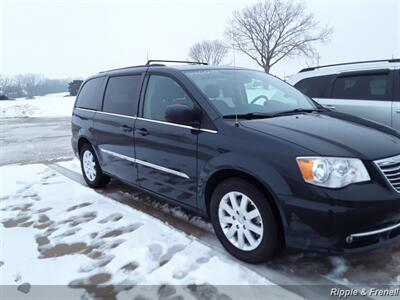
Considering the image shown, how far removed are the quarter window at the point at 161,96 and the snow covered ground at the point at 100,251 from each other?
1.24 meters

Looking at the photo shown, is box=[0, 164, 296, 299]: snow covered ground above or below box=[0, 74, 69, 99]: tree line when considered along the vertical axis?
below

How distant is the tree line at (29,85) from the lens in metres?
74.5

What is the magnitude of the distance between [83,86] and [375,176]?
4746 millimetres

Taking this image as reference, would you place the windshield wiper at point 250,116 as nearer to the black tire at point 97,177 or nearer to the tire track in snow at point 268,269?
the tire track in snow at point 268,269

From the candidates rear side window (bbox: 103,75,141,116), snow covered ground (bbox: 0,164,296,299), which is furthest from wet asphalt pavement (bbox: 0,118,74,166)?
rear side window (bbox: 103,75,141,116)

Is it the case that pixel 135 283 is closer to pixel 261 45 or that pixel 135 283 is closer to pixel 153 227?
pixel 153 227

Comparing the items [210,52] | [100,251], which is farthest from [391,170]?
[210,52]

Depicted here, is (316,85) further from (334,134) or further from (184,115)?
(184,115)

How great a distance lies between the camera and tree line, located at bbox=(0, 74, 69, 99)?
7450 centimetres

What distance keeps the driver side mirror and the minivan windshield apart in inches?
8.6

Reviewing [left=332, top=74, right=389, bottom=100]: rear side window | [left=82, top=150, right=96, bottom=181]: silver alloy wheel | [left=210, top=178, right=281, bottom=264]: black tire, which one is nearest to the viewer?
[left=210, top=178, right=281, bottom=264]: black tire

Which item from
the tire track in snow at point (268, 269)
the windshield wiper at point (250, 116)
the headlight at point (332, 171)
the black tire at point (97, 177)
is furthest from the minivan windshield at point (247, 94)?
the black tire at point (97, 177)

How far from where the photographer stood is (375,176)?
243 centimetres

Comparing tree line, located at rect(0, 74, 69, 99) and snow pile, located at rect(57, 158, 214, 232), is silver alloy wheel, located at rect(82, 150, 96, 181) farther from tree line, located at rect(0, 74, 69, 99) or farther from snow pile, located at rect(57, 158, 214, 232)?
tree line, located at rect(0, 74, 69, 99)
